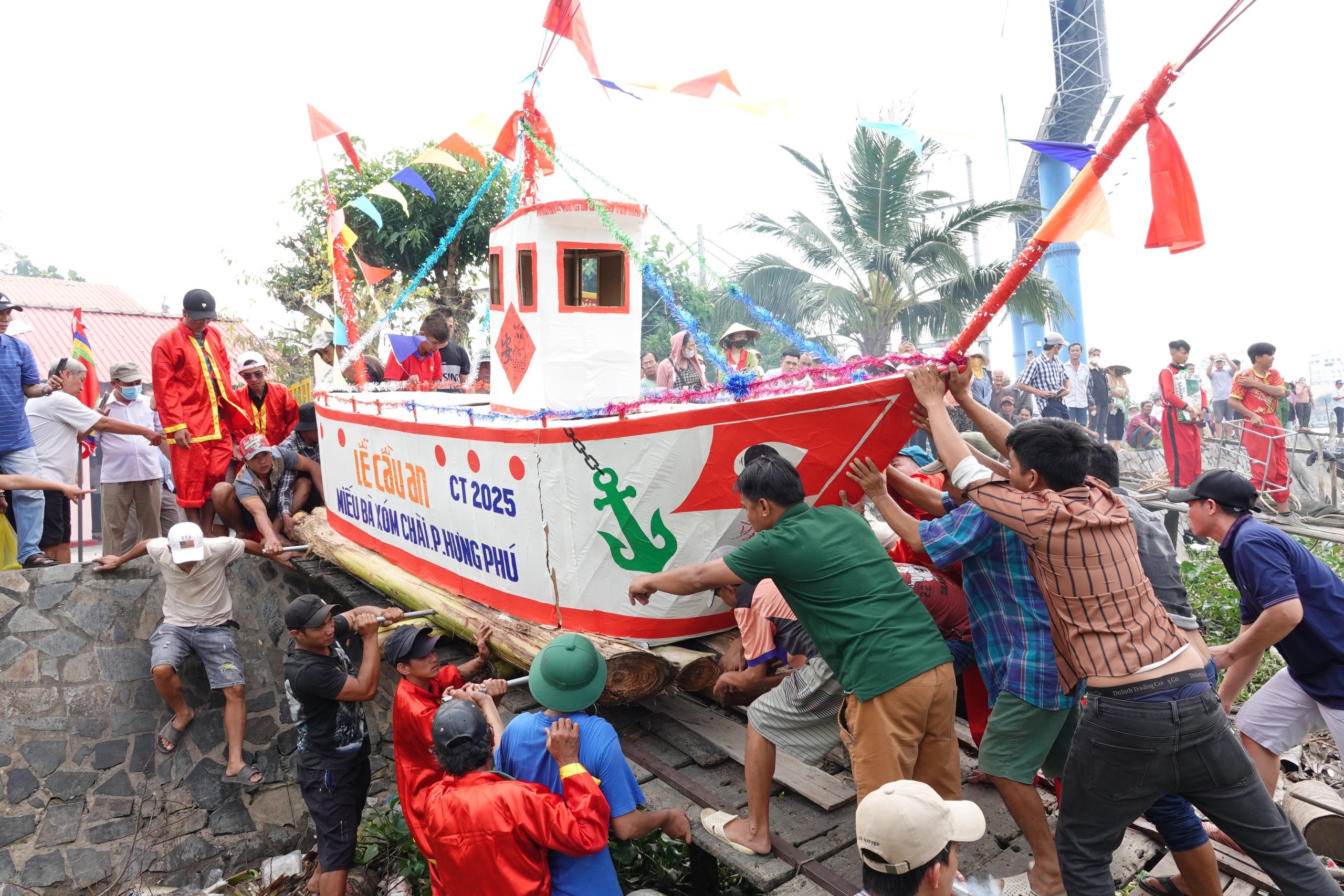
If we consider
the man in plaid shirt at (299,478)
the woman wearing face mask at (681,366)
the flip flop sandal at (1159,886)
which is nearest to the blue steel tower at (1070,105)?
the woman wearing face mask at (681,366)

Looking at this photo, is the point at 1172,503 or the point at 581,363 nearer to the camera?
the point at 581,363

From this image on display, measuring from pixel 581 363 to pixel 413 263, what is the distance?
10173 mm

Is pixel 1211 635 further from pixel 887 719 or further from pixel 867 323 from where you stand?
pixel 867 323

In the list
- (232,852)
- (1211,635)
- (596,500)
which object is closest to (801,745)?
(596,500)

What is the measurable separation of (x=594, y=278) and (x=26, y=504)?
561cm

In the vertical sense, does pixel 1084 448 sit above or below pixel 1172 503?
above

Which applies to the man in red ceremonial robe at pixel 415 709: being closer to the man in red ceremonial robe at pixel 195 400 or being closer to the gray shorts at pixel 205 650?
the gray shorts at pixel 205 650

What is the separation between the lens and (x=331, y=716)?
Result: 4.98m

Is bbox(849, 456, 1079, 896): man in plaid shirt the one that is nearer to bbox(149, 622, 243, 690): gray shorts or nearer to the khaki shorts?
the khaki shorts

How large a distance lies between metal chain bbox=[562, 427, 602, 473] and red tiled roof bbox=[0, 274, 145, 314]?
19.5m

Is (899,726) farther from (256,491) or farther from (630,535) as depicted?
(256,491)

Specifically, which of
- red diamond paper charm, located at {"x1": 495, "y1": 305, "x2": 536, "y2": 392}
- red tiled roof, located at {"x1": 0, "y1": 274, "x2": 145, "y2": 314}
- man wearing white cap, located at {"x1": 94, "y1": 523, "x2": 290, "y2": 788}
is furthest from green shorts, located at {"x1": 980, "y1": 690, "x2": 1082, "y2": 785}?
red tiled roof, located at {"x1": 0, "y1": 274, "x2": 145, "y2": 314}

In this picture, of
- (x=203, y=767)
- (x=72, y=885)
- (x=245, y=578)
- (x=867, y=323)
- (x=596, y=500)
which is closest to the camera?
(x=596, y=500)

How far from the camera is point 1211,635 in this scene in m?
7.04
